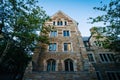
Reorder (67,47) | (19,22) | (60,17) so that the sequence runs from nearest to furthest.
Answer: (19,22), (67,47), (60,17)

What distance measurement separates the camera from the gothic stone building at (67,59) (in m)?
15.5

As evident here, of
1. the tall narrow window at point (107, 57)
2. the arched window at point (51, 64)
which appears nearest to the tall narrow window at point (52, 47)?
the arched window at point (51, 64)

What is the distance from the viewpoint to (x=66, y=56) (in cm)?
1877

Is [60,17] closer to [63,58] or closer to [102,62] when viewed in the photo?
[63,58]

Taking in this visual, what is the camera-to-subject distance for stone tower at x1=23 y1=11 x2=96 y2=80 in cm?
1561

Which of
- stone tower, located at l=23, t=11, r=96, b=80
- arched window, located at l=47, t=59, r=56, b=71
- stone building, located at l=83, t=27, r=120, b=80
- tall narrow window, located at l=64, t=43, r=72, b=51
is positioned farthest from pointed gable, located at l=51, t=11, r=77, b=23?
arched window, located at l=47, t=59, r=56, b=71

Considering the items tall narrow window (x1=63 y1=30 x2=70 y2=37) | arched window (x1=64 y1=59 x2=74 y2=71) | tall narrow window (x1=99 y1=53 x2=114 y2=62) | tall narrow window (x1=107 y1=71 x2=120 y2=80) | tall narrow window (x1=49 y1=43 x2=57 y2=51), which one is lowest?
tall narrow window (x1=107 y1=71 x2=120 y2=80)

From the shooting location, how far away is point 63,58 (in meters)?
18.5

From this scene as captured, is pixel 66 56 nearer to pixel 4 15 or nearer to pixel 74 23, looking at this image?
pixel 74 23

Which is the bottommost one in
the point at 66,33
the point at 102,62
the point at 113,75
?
the point at 113,75

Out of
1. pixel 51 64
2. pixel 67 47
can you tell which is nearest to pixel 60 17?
pixel 67 47

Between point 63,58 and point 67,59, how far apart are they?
2.19 feet

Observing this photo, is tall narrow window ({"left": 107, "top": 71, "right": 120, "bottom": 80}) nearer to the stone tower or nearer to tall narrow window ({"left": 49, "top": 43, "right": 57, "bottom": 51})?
the stone tower

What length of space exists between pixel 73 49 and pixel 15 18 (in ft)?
33.8
